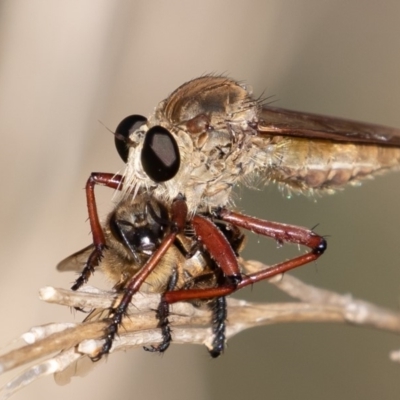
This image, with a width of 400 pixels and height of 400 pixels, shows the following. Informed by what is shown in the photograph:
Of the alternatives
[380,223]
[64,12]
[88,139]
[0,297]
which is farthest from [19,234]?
[380,223]

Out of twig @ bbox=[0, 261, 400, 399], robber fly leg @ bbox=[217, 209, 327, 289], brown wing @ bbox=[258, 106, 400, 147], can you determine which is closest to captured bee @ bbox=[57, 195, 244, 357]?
twig @ bbox=[0, 261, 400, 399]

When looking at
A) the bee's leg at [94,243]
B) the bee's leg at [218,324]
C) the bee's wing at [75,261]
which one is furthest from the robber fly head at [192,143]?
the bee's leg at [218,324]

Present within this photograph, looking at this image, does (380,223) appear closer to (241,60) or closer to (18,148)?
(241,60)

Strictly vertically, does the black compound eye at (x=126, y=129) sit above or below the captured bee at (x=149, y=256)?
above

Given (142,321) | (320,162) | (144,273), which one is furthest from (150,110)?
(142,321)

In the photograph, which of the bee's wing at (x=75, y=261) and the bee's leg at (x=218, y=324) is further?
the bee's wing at (x=75, y=261)

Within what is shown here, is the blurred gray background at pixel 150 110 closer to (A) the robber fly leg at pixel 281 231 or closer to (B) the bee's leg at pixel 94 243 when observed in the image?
(A) the robber fly leg at pixel 281 231

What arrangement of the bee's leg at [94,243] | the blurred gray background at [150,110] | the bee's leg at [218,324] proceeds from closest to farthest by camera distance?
the bee's leg at [218,324], the bee's leg at [94,243], the blurred gray background at [150,110]
